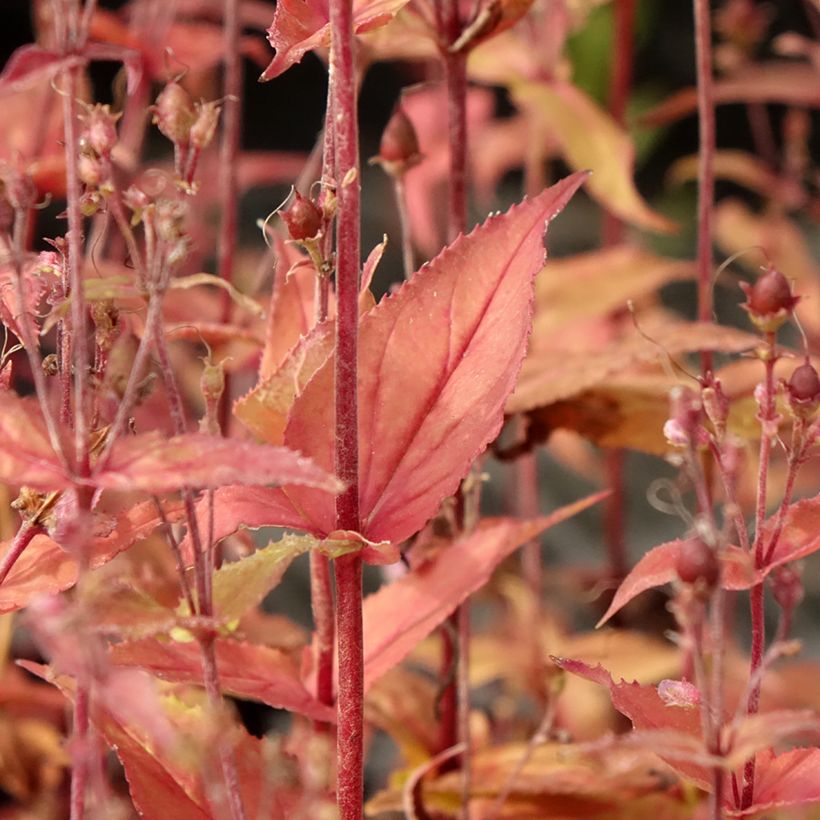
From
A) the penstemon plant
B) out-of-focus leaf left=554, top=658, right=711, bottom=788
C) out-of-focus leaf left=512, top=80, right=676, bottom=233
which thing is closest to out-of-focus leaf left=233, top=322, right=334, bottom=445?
the penstemon plant

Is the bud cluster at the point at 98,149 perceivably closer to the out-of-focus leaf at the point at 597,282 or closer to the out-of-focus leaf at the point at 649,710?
the out-of-focus leaf at the point at 649,710

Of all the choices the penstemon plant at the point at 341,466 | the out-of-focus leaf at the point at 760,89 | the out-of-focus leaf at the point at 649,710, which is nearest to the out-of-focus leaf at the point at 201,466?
the penstemon plant at the point at 341,466

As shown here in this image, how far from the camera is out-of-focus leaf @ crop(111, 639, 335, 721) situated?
35 cm

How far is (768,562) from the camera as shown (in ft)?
1.09

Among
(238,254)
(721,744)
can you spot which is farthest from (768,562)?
(238,254)

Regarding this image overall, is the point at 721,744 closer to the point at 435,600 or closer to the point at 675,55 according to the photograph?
the point at 435,600

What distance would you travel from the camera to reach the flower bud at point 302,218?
0.31 m

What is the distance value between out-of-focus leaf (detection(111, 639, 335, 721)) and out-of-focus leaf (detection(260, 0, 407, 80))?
169 mm

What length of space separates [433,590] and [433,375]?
0.32 ft

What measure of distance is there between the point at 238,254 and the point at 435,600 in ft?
2.83

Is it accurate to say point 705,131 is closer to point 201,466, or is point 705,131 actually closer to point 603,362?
point 603,362

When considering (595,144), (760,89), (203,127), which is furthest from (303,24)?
(760,89)

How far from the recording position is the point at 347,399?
11.7 inches

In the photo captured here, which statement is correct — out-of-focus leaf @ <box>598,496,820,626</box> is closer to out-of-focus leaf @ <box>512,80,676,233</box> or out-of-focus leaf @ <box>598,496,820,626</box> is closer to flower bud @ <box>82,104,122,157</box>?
flower bud @ <box>82,104,122,157</box>
